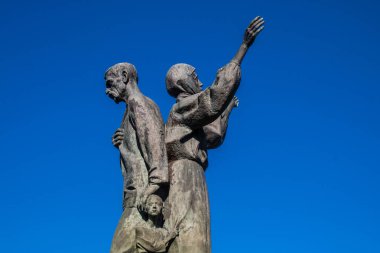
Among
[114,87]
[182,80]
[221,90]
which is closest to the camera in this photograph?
[221,90]

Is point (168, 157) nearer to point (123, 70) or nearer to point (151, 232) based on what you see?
point (151, 232)

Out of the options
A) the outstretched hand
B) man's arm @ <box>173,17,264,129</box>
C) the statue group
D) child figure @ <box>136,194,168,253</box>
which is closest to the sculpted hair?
the statue group

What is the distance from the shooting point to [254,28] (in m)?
6.85

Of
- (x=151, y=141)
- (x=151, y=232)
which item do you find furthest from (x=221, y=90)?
(x=151, y=232)

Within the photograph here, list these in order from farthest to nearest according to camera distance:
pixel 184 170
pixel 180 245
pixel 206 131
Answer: pixel 206 131 < pixel 184 170 < pixel 180 245

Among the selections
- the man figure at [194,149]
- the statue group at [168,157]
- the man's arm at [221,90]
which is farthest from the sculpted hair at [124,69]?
the man's arm at [221,90]

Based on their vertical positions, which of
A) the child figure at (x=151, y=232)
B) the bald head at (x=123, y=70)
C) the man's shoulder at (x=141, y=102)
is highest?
the bald head at (x=123, y=70)

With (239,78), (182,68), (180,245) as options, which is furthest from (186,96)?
(180,245)

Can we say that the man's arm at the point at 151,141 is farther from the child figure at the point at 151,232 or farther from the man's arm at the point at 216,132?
the man's arm at the point at 216,132

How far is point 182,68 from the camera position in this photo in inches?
305

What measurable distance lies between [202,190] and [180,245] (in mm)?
812

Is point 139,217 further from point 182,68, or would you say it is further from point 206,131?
point 182,68

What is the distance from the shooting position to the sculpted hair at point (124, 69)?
752cm

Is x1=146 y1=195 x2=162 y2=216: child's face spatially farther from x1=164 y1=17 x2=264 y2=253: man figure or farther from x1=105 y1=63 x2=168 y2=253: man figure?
x1=164 y1=17 x2=264 y2=253: man figure
